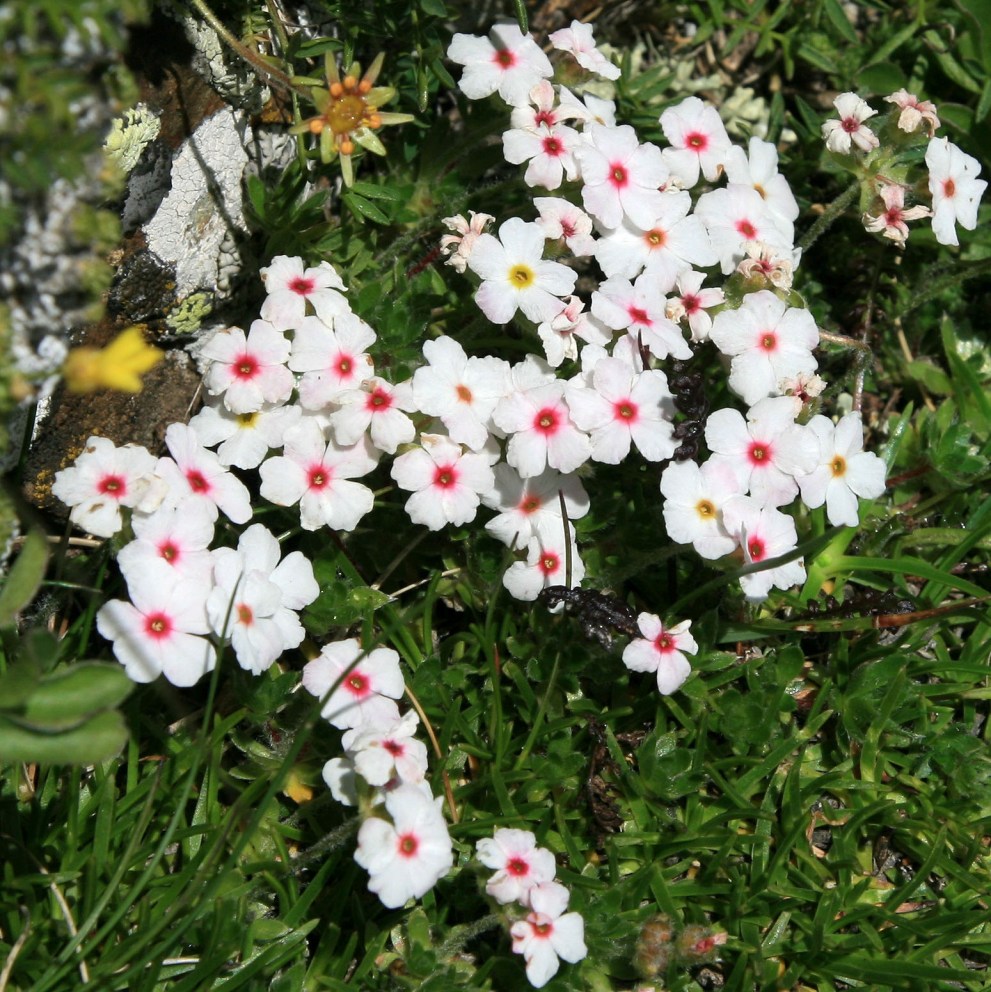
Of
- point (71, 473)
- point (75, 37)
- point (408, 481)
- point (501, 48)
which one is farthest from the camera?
point (501, 48)

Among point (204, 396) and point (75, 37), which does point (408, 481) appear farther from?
point (75, 37)

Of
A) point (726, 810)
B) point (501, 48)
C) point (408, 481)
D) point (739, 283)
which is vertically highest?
point (501, 48)

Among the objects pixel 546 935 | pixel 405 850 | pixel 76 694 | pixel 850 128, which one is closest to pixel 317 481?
pixel 76 694

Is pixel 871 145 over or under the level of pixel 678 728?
over

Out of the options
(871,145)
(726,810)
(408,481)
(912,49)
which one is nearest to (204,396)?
(408,481)

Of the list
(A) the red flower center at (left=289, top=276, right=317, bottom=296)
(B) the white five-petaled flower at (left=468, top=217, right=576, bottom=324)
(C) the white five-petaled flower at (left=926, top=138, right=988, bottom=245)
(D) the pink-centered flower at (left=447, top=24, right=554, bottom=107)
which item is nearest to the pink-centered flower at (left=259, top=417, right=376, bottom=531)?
(A) the red flower center at (left=289, top=276, right=317, bottom=296)

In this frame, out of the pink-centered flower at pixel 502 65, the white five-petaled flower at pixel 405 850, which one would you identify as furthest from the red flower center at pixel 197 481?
the pink-centered flower at pixel 502 65

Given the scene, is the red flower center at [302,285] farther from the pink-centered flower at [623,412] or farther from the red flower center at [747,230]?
the red flower center at [747,230]
